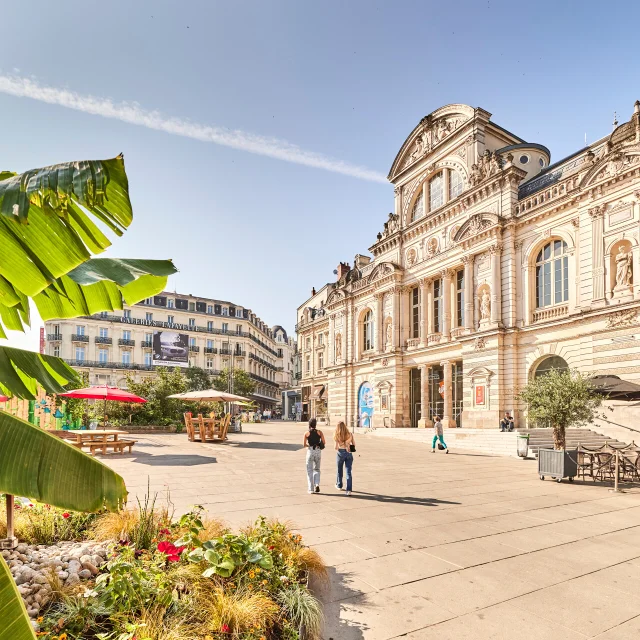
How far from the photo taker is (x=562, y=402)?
1461 centimetres

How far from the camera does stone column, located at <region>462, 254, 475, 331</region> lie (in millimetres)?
30203

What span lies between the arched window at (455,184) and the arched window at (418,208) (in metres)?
3.34

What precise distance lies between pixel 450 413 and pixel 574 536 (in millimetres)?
25648

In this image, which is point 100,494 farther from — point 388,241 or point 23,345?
point 388,241

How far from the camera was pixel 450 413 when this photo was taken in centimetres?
3219

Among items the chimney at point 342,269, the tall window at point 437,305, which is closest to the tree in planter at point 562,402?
the tall window at point 437,305

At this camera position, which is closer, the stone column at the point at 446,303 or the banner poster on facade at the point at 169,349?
the stone column at the point at 446,303

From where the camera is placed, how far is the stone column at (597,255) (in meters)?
22.6

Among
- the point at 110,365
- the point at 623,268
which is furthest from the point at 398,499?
the point at 110,365

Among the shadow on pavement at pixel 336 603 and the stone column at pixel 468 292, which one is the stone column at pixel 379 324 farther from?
the shadow on pavement at pixel 336 603

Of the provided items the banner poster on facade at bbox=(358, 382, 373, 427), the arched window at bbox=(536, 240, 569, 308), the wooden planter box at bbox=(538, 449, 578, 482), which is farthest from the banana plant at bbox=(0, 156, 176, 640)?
the banner poster on facade at bbox=(358, 382, 373, 427)

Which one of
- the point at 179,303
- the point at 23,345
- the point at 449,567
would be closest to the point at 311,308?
the point at 179,303

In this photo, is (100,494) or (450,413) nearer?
(100,494)

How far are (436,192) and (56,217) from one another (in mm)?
35734
